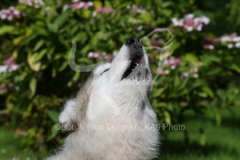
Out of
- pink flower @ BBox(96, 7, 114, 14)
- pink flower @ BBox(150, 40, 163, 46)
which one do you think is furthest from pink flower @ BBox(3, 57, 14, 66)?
pink flower @ BBox(150, 40, 163, 46)

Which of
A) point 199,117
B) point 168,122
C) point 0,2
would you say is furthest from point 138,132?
point 199,117

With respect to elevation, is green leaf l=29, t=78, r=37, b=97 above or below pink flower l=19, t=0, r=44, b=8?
below

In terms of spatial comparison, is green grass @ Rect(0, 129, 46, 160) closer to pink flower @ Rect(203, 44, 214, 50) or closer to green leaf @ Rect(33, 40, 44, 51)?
green leaf @ Rect(33, 40, 44, 51)

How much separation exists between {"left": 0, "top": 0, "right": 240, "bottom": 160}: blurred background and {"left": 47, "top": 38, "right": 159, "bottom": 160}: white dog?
2.36 meters

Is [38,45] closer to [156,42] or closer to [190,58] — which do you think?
[156,42]

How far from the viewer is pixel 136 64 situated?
15.8 feet

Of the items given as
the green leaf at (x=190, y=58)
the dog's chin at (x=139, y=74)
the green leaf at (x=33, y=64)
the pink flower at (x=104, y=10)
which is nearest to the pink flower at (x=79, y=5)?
the pink flower at (x=104, y=10)

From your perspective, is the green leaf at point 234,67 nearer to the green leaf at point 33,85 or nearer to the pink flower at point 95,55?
the pink flower at point 95,55

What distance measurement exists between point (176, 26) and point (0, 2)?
12.3 feet

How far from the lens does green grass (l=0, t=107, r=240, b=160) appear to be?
24.7 feet

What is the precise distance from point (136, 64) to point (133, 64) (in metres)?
0.04

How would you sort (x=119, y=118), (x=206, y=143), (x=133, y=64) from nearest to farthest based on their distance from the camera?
(x=119, y=118), (x=133, y=64), (x=206, y=143)

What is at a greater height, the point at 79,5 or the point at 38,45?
the point at 79,5

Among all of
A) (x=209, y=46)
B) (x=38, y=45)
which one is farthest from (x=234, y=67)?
(x=38, y=45)
